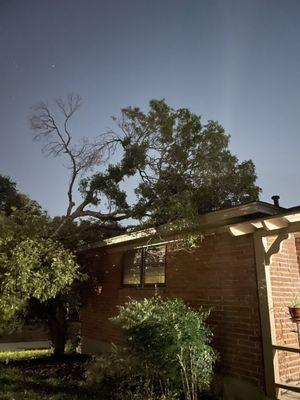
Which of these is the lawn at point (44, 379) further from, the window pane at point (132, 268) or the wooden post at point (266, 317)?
the wooden post at point (266, 317)

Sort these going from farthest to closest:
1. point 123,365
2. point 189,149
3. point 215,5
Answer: point 189,149 < point 215,5 < point 123,365

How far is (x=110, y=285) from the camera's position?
1109cm

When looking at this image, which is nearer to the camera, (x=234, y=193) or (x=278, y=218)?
(x=278, y=218)

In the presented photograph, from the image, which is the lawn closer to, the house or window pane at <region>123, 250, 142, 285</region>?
window pane at <region>123, 250, 142, 285</region>

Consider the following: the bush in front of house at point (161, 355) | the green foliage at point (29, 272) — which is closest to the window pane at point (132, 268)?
the green foliage at point (29, 272)

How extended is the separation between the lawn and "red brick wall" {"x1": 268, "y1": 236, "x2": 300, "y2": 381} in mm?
3831

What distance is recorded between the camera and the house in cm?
611

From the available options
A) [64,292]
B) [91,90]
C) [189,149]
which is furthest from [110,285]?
[91,90]

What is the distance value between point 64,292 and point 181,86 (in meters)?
7.37

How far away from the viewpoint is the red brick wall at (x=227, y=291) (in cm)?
640

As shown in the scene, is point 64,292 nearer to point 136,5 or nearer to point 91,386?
point 91,386

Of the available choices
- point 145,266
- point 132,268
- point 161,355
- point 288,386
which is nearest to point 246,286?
point 288,386

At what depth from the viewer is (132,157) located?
10.7m

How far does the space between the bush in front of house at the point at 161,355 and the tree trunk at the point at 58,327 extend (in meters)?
4.80
